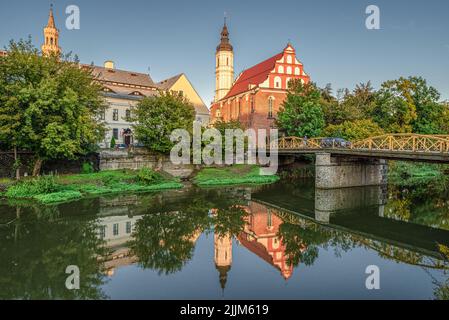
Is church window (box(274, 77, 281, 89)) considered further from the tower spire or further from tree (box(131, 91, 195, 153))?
the tower spire

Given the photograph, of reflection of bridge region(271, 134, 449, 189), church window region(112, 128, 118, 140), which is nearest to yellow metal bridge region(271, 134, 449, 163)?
reflection of bridge region(271, 134, 449, 189)

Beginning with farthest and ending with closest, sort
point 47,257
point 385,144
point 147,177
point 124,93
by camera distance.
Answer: point 124,93 < point 147,177 < point 385,144 < point 47,257

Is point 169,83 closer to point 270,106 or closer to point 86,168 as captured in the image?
point 270,106

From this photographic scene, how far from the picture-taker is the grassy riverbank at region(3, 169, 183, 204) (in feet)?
67.6

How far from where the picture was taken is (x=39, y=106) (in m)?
20.8

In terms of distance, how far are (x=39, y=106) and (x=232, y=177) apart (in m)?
17.0

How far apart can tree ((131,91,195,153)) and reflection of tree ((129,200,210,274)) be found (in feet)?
36.4

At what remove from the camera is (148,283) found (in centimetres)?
907

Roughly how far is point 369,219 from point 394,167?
2024cm

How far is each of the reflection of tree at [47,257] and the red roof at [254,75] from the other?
35.5 m

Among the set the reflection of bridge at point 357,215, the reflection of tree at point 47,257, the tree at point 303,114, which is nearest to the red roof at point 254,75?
the tree at point 303,114

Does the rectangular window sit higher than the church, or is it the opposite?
the church

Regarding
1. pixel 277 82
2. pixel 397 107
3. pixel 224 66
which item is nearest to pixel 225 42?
pixel 224 66
